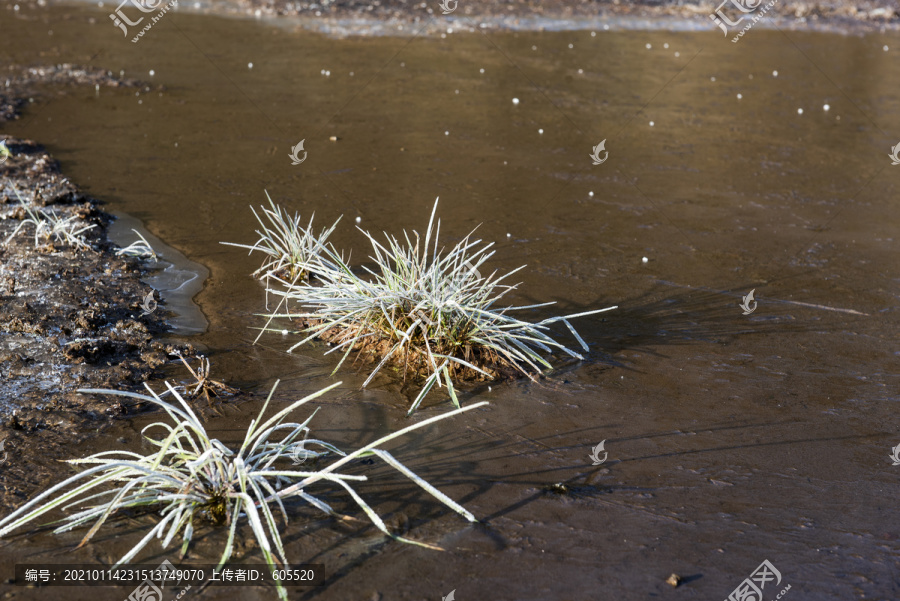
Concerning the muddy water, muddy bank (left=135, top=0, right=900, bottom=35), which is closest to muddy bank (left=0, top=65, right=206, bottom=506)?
the muddy water

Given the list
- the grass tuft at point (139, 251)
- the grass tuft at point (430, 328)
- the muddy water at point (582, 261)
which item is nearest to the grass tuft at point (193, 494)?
the muddy water at point (582, 261)

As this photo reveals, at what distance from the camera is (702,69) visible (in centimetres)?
1041

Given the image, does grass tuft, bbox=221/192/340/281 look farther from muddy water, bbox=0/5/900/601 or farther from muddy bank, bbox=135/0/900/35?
muddy bank, bbox=135/0/900/35

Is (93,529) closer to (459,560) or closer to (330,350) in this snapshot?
(459,560)

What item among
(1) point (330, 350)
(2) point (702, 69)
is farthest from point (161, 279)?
(2) point (702, 69)

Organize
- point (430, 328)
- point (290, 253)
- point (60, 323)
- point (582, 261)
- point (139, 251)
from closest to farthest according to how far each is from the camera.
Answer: point (430, 328), point (60, 323), point (290, 253), point (139, 251), point (582, 261)

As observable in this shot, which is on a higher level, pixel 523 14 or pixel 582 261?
pixel 523 14

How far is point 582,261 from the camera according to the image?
5094 mm

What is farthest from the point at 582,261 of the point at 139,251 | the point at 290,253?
the point at 139,251

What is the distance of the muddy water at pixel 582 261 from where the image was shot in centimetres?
272

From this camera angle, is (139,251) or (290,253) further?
(139,251)

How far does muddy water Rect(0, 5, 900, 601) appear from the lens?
272 cm

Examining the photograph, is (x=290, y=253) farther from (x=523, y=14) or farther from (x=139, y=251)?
(x=523, y=14)

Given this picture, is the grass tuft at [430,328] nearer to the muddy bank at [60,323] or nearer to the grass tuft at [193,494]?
the muddy bank at [60,323]
